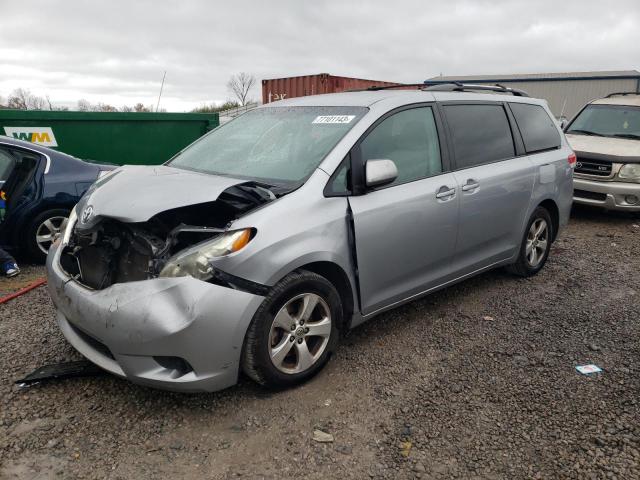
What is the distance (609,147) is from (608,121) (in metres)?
1.13

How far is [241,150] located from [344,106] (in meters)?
0.79

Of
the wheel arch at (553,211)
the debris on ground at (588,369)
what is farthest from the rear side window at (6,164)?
the debris on ground at (588,369)

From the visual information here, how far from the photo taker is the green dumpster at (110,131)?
6598mm

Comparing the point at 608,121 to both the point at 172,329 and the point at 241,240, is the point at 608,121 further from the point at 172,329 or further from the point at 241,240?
the point at 172,329

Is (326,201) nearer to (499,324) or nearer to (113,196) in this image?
(113,196)

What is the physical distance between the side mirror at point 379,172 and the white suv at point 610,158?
18.6 feet

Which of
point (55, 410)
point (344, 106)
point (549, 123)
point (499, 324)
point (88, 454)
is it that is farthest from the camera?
point (549, 123)

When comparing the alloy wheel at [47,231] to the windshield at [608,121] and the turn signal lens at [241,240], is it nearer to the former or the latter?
the turn signal lens at [241,240]

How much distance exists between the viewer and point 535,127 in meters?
4.85

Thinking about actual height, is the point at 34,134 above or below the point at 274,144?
above

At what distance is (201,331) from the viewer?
2514mm

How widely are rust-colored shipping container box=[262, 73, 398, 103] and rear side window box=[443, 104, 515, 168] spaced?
10.5 metres

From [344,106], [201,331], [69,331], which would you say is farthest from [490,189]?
[69,331]

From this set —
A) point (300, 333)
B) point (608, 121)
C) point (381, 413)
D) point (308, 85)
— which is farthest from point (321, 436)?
point (308, 85)
